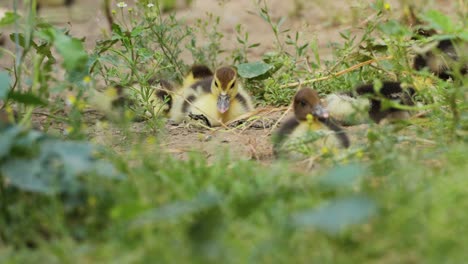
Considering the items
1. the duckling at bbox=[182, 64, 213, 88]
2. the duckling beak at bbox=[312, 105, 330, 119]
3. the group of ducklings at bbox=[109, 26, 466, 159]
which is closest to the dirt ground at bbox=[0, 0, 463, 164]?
the group of ducklings at bbox=[109, 26, 466, 159]

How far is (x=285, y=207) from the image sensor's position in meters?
2.42

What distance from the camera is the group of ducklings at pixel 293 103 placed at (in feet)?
12.1

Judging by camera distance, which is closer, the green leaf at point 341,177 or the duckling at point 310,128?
the green leaf at point 341,177

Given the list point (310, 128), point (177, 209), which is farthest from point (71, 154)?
point (310, 128)

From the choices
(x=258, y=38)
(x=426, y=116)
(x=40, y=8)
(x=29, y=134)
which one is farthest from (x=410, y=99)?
(x=40, y=8)

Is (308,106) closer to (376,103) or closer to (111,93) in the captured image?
(376,103)

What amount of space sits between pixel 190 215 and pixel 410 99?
1.92 metres

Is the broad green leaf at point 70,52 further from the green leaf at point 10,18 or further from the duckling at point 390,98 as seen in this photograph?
the duckling at point 390,98

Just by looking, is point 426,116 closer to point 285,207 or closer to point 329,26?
point 285,207

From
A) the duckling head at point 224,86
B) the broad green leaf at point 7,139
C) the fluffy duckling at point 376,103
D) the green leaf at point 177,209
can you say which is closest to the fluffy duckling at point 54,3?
the duckling head at point 224,86

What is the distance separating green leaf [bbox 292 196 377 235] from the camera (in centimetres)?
206

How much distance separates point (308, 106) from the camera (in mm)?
3801

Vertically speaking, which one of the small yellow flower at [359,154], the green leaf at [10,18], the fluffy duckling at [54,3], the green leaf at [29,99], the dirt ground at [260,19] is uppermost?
the fluffy duckling at [54,3]

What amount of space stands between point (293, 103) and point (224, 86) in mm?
774
